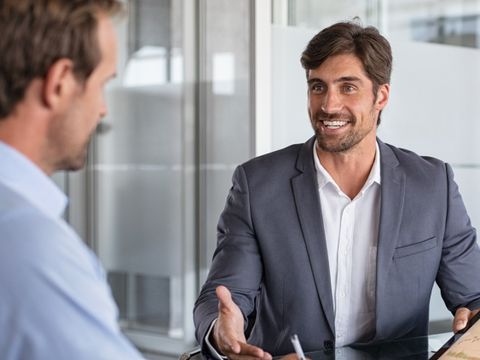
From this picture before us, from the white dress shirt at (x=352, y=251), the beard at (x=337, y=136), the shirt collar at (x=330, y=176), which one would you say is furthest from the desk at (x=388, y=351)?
the beard at (x=337, y=136)

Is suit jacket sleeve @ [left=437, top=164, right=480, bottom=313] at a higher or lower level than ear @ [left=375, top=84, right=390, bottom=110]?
lower

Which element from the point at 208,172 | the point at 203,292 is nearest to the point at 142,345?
the point at 208,172

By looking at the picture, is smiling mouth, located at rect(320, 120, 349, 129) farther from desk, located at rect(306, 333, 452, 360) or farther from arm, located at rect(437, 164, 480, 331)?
desk, located at rect(306, 333, 452, 360)

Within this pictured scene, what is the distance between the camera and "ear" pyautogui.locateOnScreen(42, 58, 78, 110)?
1070 millimetres

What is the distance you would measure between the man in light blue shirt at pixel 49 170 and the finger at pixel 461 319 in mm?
1439

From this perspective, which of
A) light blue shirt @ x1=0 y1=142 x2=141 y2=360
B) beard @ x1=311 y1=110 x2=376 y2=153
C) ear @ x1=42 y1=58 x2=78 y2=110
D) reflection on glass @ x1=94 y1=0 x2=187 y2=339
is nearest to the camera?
light blue shirt @ x1=0 y1=142 x2=141 y2=360

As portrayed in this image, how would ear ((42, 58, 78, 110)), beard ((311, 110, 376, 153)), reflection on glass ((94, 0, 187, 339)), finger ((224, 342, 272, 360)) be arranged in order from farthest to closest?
reflection on glass ((94, 0, 187, 339))
beard ((311, 110, 376, 153))
finger ((224, 342, 272, 360))
ear ((42, 58, 78, 110))

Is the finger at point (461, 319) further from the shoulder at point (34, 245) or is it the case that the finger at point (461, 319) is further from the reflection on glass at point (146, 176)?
the reflection on glass at point (146, 176)

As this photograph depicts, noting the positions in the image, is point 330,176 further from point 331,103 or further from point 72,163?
point 72,163

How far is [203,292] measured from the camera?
2418 millimetres

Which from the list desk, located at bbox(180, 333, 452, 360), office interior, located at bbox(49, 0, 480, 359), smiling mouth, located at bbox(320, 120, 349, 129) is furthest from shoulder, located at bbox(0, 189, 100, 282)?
office interior, located at bbox(49, 0, 480, 359)

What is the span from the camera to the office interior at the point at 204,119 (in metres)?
3.75

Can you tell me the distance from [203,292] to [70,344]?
1.51m

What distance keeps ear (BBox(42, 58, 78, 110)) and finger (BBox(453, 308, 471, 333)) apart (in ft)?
5.00
